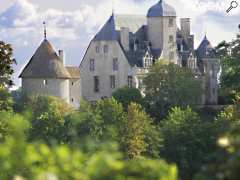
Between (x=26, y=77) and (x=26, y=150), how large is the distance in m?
95.7

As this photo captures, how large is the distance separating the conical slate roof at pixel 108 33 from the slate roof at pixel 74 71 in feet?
11.4

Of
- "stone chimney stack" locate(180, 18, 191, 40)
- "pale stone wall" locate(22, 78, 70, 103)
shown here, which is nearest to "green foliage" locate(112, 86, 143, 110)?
"pale stone wall" locate(22, 78, 70, 103)

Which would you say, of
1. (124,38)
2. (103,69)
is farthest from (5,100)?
(103,69)

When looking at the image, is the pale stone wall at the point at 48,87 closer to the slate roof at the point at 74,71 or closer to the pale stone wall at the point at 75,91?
the pale stone wall at the point at 75,91

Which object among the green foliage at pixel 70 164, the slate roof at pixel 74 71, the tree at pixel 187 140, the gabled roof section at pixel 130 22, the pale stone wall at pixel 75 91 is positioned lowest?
the tree at pixel 187 140

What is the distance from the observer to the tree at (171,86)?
100 metres

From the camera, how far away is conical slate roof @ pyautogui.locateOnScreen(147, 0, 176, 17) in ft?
389

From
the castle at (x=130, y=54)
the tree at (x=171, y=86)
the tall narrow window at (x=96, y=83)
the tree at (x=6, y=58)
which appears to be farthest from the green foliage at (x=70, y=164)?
the tall narrow window at (x=96, y=83)

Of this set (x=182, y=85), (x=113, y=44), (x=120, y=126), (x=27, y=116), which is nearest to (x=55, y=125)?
(x=120, y=126)

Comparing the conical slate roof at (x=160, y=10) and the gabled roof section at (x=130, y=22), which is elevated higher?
the conical slate roof at (x=160, y=10)

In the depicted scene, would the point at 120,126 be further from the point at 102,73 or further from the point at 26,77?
the point at 102,73

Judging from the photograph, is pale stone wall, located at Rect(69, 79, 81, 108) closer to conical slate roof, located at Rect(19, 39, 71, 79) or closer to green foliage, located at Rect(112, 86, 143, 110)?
conical slate roof, located at Rect(19, 39, 71, 79)

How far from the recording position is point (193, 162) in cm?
5803

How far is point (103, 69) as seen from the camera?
117062mm
